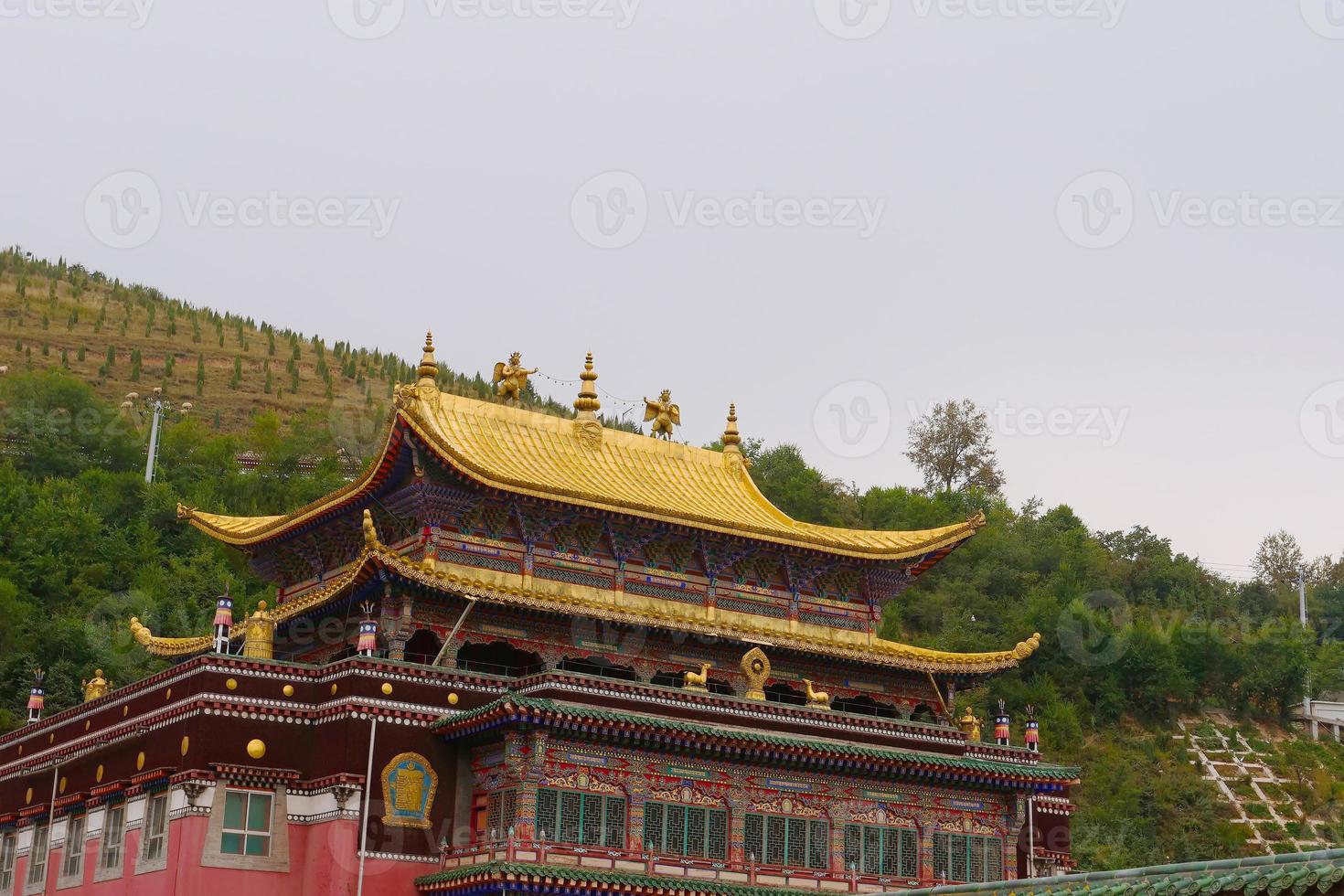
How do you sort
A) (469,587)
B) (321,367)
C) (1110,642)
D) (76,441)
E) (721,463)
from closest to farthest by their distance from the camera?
(469,587), (721,463), (1110,642), (76,441), (321,367)

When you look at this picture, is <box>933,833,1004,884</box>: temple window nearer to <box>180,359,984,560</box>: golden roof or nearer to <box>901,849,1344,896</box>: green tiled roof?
<box>180,359,984,560</box>: golden roof

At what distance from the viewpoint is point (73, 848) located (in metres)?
39.9

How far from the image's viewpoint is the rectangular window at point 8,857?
42.5 m

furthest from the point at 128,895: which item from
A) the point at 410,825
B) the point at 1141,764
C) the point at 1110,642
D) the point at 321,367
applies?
the point at 321,367

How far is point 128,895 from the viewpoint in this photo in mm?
36438

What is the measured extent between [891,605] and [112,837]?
187ft

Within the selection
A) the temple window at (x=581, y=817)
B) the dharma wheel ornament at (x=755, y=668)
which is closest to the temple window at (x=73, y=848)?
the temple window at (x=581, y=817)

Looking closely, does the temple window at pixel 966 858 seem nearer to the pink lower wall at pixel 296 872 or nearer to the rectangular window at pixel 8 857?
the pink lower wall at pixel 296 872

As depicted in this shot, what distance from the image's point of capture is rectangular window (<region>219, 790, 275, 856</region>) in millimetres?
35500

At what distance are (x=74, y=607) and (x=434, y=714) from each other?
42441 millimetres

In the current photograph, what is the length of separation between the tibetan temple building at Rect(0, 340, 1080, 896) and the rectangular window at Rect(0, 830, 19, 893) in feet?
0.34

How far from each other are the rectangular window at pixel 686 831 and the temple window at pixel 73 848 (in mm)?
13534

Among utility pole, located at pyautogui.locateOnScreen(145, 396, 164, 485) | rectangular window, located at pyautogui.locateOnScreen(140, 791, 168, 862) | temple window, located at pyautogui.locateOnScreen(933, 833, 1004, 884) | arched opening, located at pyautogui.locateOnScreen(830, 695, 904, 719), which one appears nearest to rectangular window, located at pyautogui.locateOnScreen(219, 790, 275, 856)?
rectangular window, located at pyautogui.locateOnScreen(140, 791, 168, 862)

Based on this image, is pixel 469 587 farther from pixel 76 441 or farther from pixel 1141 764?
pixel 76 441
